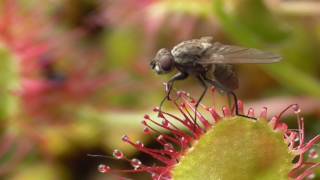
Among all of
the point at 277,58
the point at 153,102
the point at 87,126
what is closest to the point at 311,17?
the point at 153,102

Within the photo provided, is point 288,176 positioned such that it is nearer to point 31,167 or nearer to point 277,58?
point 277,58

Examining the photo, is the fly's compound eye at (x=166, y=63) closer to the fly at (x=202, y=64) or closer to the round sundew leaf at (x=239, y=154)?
the fly at (x=202, y=64)

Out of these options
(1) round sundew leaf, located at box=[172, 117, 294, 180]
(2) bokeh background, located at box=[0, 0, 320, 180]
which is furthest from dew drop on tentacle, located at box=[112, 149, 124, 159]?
(2) bokeh background, located at box=[0, 0, 320, 180]

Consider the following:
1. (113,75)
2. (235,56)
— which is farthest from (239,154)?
(113,75)

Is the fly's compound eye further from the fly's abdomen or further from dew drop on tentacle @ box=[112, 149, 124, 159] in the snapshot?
dew drop on tentacle @ box=[112, 149, 124, 159]

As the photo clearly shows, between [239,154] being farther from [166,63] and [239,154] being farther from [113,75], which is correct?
→ [113,75]
